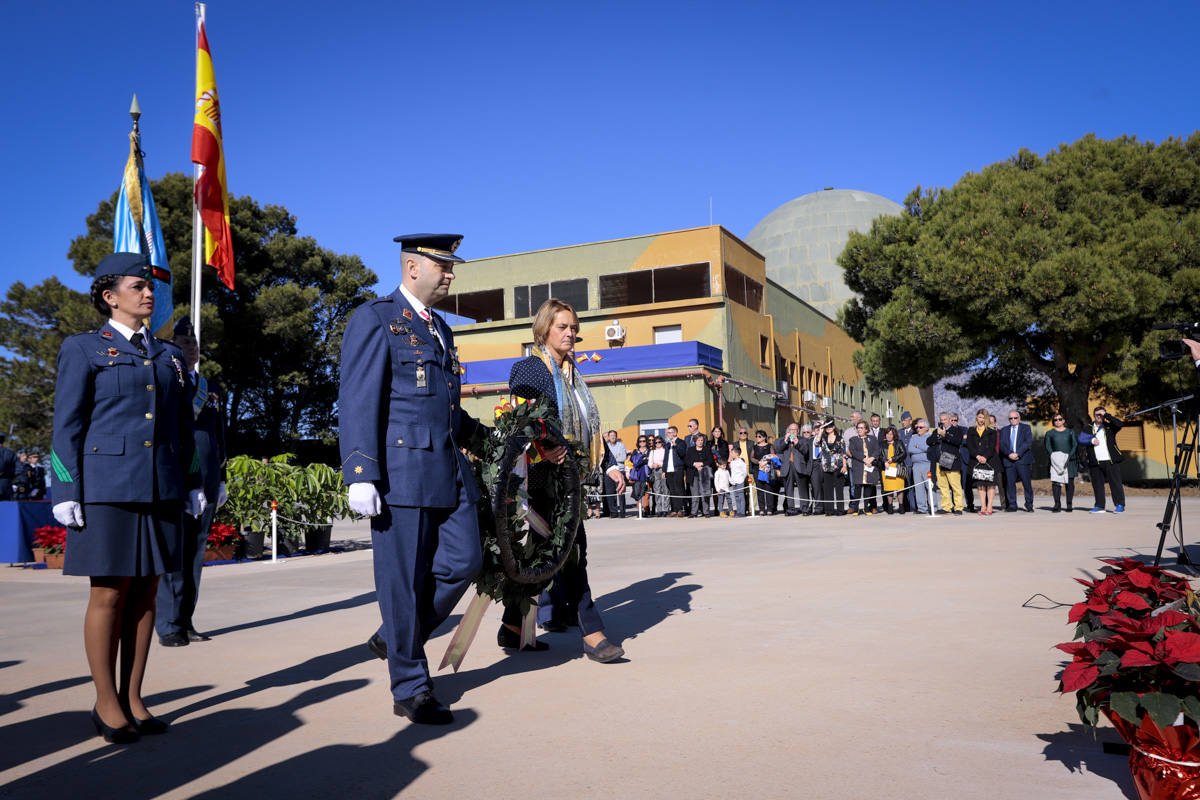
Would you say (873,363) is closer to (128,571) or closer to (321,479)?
(321,479)

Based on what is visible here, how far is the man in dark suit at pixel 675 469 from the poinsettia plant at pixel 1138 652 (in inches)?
673

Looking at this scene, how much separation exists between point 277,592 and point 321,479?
4.79 meters

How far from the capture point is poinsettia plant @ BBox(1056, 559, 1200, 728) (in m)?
2.57

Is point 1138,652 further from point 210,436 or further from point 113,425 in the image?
point 210,436

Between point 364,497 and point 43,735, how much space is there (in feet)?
5.36

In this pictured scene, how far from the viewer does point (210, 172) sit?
1317cm

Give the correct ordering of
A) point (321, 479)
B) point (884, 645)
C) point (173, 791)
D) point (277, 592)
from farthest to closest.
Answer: point (321, 479) < point (277, 592) < point (884, 645) < point (173, 791)

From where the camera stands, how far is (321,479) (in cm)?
1335

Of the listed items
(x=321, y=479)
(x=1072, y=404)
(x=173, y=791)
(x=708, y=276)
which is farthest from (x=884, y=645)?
(x=708, y=276)

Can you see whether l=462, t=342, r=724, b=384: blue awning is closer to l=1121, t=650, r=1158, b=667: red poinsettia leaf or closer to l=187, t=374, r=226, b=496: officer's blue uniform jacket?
l=187, t=374, r=226, b=496: officer's blue uniform jacket

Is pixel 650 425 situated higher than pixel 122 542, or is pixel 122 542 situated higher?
pixel 650 425

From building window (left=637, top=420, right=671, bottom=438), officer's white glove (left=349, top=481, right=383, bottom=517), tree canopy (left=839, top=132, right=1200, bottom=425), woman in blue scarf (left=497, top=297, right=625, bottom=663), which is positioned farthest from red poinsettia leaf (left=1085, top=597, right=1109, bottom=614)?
building window (left=637, top=420, right=671, bottom=438)

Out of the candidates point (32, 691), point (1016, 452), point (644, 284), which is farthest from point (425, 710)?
point (644, 284)

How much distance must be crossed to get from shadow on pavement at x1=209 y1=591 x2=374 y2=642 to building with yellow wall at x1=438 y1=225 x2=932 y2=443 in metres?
26.1
